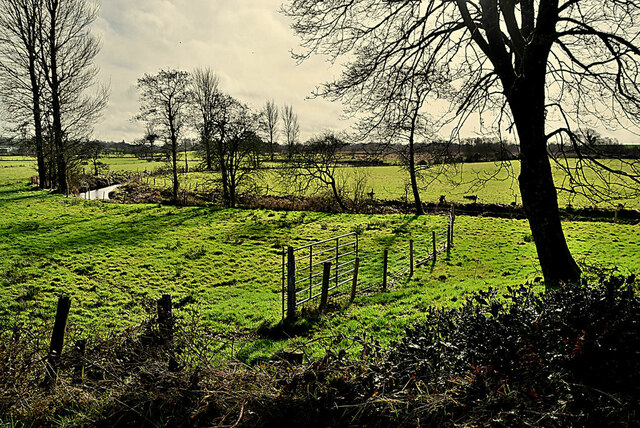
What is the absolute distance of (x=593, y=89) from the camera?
782 centimetres

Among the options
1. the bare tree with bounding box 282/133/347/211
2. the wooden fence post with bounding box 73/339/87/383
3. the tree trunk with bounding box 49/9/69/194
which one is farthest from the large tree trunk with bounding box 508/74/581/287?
the tree trunk with bounding box 49/9/69/194

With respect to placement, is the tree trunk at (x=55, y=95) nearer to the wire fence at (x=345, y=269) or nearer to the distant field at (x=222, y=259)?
the distant field at (x=222, y=259)

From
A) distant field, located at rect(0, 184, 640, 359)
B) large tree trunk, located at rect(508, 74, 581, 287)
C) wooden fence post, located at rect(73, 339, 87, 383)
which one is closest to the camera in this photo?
wooden fence post, located at rect(73, 339, 87, 383)

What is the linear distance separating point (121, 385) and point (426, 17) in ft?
28.4

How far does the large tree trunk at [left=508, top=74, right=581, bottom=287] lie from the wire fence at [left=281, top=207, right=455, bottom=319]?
4.05m

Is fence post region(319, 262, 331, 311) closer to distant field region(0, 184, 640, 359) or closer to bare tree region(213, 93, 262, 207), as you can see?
distant field region(0, 184, 640, 359)

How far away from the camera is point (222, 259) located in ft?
48.7

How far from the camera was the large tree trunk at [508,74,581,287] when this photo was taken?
7.62 meters

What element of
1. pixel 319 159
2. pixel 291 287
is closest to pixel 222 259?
pixel 291 287

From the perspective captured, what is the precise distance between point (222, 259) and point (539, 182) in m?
11.6

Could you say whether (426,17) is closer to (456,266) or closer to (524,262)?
(456,266)

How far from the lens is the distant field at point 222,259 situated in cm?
880

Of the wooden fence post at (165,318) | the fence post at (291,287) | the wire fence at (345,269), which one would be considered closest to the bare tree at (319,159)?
the wire fence at (345,269)

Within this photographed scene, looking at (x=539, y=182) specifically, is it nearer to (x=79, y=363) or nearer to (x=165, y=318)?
(x=165, y=318)
